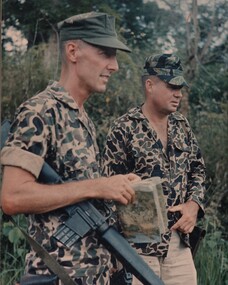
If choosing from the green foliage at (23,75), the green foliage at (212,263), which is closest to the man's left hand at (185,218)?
the green foliage at (212,263)

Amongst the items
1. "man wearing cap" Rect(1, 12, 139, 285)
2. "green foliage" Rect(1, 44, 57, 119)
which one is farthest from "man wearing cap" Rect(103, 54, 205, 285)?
"green foliage" Rect(1, 44, 57, 119)

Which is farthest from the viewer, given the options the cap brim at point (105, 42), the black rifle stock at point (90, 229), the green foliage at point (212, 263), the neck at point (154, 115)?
the green foliage at point (212, 263)

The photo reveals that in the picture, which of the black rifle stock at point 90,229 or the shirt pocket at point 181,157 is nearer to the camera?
the black rifle stock at point 90,229

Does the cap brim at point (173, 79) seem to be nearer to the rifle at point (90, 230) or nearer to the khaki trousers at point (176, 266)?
the khaki trousers at point (176, 266)

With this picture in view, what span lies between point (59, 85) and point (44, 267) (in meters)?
0.66

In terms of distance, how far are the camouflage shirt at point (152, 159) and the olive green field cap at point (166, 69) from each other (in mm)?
252

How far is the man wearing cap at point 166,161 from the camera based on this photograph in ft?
11.8

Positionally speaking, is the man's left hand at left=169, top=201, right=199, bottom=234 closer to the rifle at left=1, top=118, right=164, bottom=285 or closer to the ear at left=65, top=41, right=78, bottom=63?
the rifle at left=1, top=118, right=164, bottom=285

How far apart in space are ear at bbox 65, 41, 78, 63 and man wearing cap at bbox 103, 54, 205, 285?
4.07 ft

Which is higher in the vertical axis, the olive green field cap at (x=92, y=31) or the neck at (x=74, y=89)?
the olive green field cap at (x=92, y=31)

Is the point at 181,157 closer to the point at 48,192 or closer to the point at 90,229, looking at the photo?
the point at 90,229

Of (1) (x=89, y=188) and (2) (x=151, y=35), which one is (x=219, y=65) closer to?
(2) (x=151, y=35)

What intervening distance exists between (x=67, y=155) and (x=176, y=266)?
5.20 ft

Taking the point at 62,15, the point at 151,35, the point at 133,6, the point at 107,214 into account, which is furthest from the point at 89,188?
the point at 133,6
